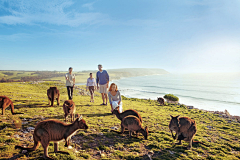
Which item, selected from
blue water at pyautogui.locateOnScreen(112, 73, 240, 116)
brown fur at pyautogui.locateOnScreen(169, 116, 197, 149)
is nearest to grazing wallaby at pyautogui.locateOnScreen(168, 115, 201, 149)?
brown fur at pyautogui.locateOnScreen(169, 116, 197, 149)

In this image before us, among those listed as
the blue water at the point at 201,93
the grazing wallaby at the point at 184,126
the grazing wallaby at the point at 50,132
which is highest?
the grazing wallaby at the point at 50,132

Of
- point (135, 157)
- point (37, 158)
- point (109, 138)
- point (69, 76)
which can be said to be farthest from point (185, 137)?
point (69, 76)

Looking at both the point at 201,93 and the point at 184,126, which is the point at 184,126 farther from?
the point at 201,93

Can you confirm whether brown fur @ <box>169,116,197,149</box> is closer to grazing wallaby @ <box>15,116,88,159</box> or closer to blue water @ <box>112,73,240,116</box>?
grazing wallaby @ <box>15,116,88,159</box>

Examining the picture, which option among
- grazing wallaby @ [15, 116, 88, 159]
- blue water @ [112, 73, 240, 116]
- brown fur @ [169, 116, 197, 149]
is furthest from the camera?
blue water @ [112, 73, 240, 116]

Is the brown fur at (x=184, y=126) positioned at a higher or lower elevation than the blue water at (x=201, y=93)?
higher

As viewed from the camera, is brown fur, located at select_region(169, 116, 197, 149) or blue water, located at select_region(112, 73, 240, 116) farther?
blue water, located at select_region(112, 73, 240, 116)

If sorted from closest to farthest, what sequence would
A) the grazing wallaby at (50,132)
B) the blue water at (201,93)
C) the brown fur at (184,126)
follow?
the grazing wallaby at (50,132) < the brown fur at (184,126) < the blue water at (201,93)

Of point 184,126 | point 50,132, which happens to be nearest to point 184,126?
point 184,126

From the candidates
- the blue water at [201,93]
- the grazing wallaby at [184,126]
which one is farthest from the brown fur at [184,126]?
the blue water at [201,93]

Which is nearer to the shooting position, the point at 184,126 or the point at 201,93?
the point at 184,126

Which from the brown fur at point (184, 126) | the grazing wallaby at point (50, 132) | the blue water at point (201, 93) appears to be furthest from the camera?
the blue water at point (201, 93)

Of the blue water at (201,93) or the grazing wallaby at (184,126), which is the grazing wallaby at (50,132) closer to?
the grazing wallaby at (184,126)

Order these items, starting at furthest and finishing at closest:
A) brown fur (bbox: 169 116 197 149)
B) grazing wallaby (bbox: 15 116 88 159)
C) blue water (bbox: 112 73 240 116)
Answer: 1. blue water (bbox: 112 73 240 116)
2. brown fur (bbox: 169 116 197 149)
3. grazing wallaby (bbox: 15 116 88 159)
